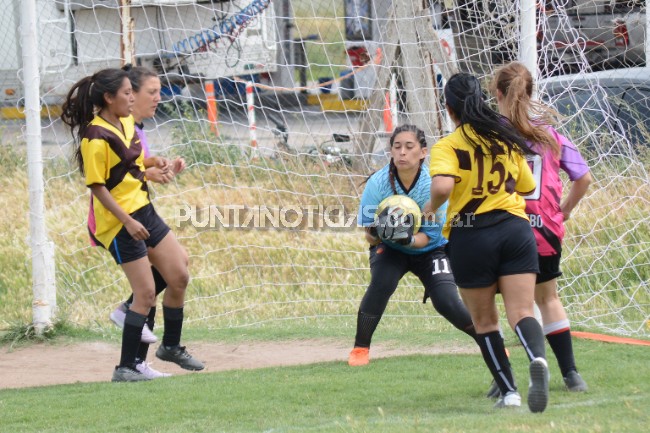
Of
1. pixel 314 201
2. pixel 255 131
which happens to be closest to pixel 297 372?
pixel 314 201

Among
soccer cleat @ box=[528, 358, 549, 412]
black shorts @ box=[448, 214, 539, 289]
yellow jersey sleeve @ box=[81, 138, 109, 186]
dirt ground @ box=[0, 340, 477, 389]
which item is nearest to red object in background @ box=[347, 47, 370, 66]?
dirt ground @ box=[0, 340, 477, 389]

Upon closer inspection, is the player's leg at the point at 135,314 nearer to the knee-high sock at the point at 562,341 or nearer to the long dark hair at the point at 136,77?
the long dark hair at the point at 136,77

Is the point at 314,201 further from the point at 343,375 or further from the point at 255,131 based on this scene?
the point at 343,375

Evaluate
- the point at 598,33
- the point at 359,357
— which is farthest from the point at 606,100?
the point at 359,357

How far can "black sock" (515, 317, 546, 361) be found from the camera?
4395mm

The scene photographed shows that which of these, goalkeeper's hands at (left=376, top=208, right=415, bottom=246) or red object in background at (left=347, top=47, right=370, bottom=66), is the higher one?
red object in background at (left=347, top=47, right=370, bottom=66)

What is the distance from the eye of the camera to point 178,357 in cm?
628

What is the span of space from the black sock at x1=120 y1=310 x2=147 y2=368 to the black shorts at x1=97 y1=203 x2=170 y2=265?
35 cm

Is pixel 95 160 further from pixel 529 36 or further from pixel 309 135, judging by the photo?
pixel 309 135

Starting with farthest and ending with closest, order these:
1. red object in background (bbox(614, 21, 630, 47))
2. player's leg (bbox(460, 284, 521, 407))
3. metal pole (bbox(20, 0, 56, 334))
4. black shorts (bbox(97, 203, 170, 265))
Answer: red object in background (bbox(614, 21, 630, 47)), metal pole (bbox(20, 0, 56, 334)), black shorts (bbox(97, 203, 170, 265)), player's leg (bbox(460, 284, 521, 407))

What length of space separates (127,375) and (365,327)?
148 centimetres

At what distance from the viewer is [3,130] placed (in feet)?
38.2

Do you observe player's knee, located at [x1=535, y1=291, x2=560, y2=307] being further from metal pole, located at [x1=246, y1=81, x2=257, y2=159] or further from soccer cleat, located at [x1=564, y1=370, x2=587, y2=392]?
metal pole, located at [x1=246, y1=81, x2=257, y2=159]

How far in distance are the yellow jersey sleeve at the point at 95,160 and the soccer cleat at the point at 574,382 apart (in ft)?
9.13
